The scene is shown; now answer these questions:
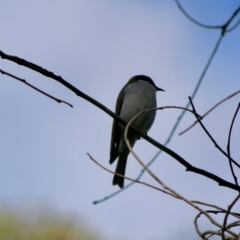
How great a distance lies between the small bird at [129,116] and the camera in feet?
19.7

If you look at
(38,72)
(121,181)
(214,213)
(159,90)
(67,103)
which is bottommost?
(214,213)

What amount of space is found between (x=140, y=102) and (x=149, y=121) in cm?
30

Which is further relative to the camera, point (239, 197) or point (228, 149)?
point (228, 149)

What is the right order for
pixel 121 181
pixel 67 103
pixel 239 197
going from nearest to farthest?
pixel 239 197
pixel 67 103
pixel 121 181

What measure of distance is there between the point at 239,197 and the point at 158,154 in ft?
2.54

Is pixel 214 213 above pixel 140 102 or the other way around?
the other way around

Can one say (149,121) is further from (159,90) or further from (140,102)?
(159,90)

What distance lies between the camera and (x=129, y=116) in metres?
6.12

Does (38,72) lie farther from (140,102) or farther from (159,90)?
(159,90)

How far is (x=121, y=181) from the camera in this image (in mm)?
5871

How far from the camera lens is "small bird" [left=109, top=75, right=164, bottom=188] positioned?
6012mm

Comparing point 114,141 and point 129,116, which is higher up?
point 129,116

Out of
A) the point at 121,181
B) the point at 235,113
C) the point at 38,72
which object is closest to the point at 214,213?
the point at 235,113

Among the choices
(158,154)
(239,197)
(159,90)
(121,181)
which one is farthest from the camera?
(159,90)
